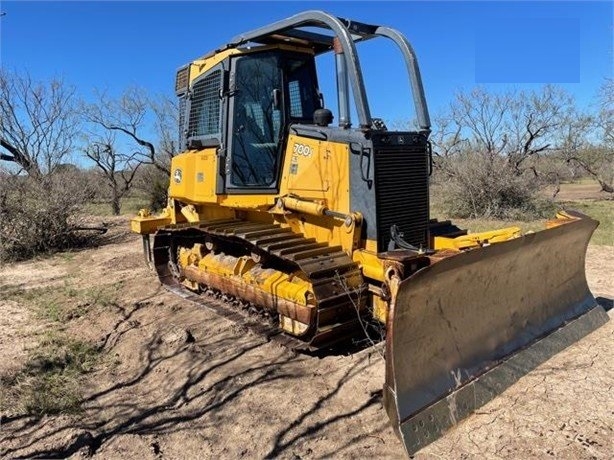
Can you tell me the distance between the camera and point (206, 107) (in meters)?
6.24

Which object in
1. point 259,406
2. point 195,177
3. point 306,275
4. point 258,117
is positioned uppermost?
point 258,117

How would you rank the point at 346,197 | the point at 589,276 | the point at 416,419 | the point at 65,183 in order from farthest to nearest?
1. the point at 65,183
2. the point at 589,276
3. the point at 346,197
4. the point at 416,419

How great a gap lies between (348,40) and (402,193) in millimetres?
1484

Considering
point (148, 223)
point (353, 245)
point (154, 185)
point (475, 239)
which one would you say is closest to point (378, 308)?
point (353, 245)

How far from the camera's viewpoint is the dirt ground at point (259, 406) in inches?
129

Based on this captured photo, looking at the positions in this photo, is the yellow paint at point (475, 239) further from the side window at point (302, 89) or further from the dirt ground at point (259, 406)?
the side window at point (302, 89)

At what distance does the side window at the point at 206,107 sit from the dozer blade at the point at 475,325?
333cm

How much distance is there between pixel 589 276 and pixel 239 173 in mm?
5338

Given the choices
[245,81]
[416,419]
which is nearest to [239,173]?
[245,81]

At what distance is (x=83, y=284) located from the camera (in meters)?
8.07

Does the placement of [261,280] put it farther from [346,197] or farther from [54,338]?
[54,338]

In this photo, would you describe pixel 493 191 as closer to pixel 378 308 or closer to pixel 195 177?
pixel 195 177

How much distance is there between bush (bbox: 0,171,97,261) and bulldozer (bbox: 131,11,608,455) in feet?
19.7

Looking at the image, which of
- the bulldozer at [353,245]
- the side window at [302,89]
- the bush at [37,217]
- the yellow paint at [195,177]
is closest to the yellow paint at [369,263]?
the bulldozer at [353,245]
